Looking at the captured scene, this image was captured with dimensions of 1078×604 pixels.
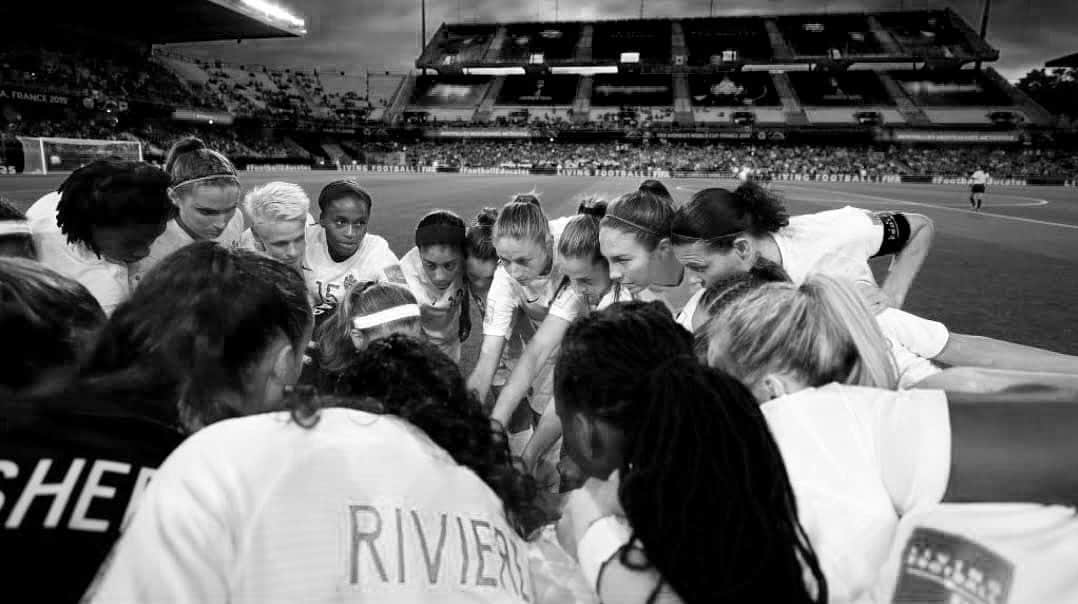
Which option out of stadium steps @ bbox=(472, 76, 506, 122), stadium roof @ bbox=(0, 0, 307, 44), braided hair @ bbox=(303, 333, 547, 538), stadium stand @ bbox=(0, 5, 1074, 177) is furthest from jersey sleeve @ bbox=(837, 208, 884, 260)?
stadium steps @ bbox=(472, 76, 506, 122)

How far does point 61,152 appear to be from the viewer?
1022 inches

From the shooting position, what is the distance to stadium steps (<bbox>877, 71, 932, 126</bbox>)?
52.7 metres

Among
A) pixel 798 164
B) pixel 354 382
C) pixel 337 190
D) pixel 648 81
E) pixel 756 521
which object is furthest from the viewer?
pixel 648 81

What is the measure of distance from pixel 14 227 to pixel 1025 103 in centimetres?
6857

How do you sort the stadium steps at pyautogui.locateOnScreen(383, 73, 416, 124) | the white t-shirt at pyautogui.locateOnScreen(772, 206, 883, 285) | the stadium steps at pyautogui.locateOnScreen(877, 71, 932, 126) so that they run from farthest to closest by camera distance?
the stadium steps at pyautogui.locateOnScreen(383, 73, 416, 124)
the stadium steps at pyautogui.locateOnScreen(877, 71, 932, 126)
the white t-shirt at pyautogui.locateOnScreen(772, 206, 883, 285)

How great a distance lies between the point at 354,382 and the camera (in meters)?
1.69

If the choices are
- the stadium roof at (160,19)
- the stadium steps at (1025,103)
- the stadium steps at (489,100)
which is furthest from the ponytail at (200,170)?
the stadium steps at (489,100)

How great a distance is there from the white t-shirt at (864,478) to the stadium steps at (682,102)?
61448 mm

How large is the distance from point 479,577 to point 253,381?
659 mm

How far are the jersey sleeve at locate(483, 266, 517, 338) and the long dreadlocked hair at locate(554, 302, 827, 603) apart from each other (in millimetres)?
2062

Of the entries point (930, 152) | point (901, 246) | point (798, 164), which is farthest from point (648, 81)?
point (901, 246)

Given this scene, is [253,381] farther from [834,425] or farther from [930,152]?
[930,152]

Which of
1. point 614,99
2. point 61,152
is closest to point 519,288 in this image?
point 61,152

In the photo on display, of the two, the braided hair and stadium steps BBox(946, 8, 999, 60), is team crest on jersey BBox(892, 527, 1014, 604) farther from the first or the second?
stadium steps BBox(946, 8, 999, 60)
